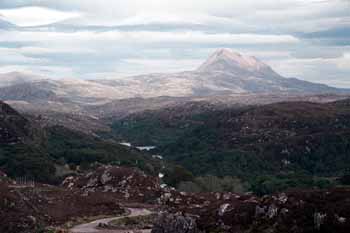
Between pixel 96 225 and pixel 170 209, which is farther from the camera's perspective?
pixel 170 209

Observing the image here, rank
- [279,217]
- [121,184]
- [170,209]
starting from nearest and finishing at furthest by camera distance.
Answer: [279,217] → [170,209] → [121,184]

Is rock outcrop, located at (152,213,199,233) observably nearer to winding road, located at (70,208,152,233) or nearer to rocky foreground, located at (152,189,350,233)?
rocky foreground, located at (152,189,350,233)

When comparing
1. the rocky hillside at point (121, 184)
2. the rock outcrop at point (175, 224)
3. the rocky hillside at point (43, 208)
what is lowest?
the rocky hillside at point (121, 184)

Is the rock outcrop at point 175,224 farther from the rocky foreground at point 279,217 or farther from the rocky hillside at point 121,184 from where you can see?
the rocky hillside at point 121,184

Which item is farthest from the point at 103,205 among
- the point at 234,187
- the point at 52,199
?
the point at 234,187

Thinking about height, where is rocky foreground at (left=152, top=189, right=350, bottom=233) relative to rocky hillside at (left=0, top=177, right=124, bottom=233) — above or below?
above

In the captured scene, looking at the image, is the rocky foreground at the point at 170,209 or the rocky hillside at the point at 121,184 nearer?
the rocky foreground at the point at 170,209

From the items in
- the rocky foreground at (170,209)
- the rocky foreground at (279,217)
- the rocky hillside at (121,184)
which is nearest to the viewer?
the rocky foreground at (279,217)

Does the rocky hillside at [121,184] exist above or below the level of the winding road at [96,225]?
below

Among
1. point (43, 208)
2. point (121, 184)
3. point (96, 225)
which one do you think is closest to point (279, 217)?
point (96, 225)

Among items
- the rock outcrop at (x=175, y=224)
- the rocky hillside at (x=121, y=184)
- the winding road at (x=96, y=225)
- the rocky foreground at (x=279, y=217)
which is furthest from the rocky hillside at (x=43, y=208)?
the rocky foreground at (x=279, y=217)

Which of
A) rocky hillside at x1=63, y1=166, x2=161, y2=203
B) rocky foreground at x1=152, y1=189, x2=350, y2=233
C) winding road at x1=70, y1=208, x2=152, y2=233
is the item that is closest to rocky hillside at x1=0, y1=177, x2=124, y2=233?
winding road at x1=70, y1=208, x2=152, y2=233

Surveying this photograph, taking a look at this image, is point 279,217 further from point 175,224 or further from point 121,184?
point 121,184

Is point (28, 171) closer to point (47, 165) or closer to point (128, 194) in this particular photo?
point (47, 165)
